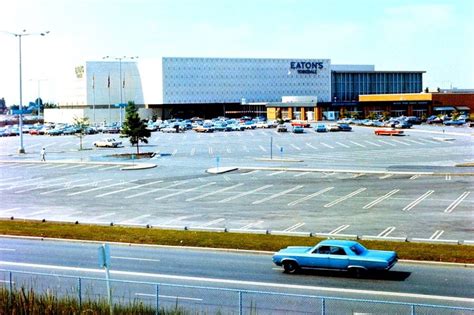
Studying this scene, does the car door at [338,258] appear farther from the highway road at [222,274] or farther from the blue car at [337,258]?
the highway road at [222,274]

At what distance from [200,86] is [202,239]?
143 meters

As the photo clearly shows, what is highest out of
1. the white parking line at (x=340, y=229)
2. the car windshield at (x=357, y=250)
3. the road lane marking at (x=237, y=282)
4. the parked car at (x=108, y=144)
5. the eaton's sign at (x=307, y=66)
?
the eaton's sign at (x=307, y=66)

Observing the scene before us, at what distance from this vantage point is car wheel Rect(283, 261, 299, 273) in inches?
990

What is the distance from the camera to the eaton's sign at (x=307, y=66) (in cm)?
18038

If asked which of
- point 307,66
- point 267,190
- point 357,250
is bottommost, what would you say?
point 267,190

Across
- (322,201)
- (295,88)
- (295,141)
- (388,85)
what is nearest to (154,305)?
(322,201)

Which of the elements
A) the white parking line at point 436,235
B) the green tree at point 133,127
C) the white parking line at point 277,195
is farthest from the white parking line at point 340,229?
the green tree at point 133,127

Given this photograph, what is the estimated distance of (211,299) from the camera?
71.9ft

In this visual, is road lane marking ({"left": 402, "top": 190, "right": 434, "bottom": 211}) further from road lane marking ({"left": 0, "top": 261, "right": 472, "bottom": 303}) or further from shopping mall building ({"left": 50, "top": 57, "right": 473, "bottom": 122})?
shopping mall building ({"left": 50, "top": 57, "right": 473, "bottom": 122})

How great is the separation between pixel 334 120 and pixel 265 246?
402 ft

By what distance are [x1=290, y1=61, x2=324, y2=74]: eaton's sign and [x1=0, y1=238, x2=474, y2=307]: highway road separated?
500 feet

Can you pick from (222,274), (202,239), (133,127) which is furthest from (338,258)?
(133,127)

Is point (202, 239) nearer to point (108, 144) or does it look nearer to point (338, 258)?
point (338, 258)

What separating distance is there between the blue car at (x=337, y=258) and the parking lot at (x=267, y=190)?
25.2 feet
